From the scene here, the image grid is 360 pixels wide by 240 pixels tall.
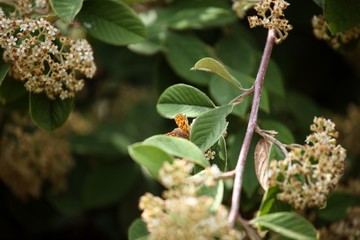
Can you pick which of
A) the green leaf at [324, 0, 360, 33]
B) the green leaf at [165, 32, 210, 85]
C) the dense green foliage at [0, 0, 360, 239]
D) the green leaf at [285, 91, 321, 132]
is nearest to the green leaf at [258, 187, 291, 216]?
the dense green foliage at [0, 0, 360, 239]

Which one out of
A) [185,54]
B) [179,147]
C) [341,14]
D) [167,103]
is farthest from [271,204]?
[185,54]

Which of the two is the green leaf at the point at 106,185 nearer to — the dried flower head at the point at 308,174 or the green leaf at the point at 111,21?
the green leaf at the point at 111,21

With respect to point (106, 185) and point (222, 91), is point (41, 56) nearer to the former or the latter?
point (222, 91)

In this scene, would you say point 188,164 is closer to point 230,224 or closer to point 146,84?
point 230,224

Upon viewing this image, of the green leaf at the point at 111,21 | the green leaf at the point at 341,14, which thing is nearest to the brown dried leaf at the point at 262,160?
the green leaf at the point at 341,14

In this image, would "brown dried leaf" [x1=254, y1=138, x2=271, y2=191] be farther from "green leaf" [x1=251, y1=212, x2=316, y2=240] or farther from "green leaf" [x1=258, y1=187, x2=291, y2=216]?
"green leaf" [x1=251, y1=212, x2=316, y2=240]
